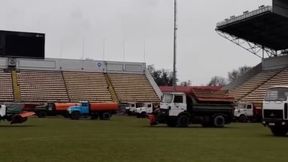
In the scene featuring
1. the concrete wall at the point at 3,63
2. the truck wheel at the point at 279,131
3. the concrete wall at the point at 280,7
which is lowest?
the truck wheel at the point at 279,131

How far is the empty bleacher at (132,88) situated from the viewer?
3327 inches

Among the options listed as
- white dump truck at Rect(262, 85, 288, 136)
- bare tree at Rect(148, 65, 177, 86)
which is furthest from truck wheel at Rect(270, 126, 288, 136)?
bare tree at Rect(148, 65, 177, 86)

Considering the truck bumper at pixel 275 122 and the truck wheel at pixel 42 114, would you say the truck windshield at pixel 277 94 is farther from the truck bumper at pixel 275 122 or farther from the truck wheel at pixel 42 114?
the truck wheel at pixel 42 114

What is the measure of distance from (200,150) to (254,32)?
58.2 meters

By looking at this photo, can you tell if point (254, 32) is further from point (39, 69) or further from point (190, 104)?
point (190, 104)

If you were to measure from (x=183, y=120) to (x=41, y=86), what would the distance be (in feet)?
146

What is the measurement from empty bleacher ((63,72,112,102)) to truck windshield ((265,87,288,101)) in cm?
5206

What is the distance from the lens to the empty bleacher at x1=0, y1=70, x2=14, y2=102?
76.2 meters

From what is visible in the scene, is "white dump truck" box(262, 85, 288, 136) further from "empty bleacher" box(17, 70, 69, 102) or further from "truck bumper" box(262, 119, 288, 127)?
"empty bleacher" box(17, 70, 69, 102)

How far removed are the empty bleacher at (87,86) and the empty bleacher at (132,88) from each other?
5.97 feet

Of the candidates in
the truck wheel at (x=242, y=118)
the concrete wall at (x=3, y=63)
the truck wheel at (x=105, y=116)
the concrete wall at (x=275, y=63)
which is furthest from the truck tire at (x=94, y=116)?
the concrete wall at (x=275, y=63)

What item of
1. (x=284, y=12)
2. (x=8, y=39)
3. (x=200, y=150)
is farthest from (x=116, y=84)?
(x=200, y=150)

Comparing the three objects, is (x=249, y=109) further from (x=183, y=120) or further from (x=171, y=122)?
(x=183, y=120)

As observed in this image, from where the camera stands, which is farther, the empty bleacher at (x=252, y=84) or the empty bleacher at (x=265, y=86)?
the empty bleacher at (x=252, y=84)
